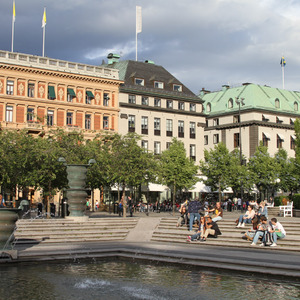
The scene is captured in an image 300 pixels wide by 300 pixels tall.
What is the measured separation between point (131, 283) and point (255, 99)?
7595cm

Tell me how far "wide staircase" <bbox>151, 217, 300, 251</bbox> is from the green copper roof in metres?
61.2

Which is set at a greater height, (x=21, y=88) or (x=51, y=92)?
(x=21, y=88)

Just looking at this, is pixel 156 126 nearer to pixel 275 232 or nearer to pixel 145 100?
pixel 145 100

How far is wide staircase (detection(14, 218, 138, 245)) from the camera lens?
24.6 meters

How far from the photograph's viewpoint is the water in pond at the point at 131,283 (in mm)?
13156

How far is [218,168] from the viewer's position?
231 ft

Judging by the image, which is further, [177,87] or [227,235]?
[177,87]

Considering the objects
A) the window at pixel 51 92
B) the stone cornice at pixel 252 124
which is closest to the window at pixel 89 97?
the window at pixel 51 92

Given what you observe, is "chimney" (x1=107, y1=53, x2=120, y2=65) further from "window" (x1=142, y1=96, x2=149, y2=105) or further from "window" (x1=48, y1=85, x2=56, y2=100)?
"window" (x1=48, y1=85, x2=56, y2=100)

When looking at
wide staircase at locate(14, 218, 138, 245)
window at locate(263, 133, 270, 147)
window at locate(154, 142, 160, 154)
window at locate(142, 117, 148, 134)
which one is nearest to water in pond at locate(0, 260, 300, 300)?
wide staircase at locate(14, 218, 138, 245)

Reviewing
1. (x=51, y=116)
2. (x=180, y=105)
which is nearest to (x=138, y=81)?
(x=180, y=105)

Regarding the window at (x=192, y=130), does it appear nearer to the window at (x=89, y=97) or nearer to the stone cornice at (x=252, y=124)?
the stone cornice at (x=252, y=124)

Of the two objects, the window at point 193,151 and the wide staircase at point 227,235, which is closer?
the wide staircase at point 227,235

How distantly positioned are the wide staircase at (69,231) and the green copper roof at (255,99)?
62.2 metres
